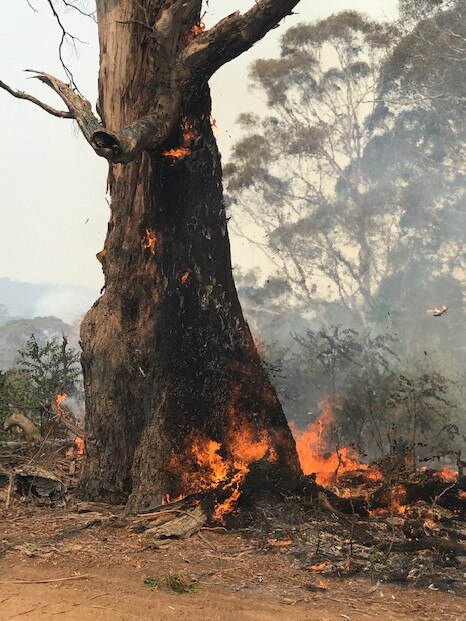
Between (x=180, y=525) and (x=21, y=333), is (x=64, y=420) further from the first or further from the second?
(x=21, y=333)

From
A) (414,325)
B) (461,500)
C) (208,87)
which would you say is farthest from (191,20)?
(414,325)

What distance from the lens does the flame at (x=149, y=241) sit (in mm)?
6824

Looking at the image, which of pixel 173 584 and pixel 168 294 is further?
pixel 168 294

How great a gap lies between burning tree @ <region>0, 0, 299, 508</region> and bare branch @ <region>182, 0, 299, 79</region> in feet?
0.04

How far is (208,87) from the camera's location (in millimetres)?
6832

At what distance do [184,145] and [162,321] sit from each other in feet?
6.32

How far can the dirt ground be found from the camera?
3812 mm

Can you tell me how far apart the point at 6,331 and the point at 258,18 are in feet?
185

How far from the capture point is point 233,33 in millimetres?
6191

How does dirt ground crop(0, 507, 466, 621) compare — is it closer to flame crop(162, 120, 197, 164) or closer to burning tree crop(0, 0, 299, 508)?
burning tree crop(0, 0, 299, 508)

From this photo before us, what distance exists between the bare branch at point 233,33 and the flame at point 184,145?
601 mm

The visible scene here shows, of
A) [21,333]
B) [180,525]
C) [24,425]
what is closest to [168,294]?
[180,525]

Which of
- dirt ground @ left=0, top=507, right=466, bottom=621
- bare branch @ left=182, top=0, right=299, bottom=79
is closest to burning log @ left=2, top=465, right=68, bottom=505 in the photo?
dirt ground @ left=0, top=507, right=466, bottom=621

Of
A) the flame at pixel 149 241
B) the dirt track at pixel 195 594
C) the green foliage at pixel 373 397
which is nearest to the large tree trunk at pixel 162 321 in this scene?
the flame at pixel 149 241
